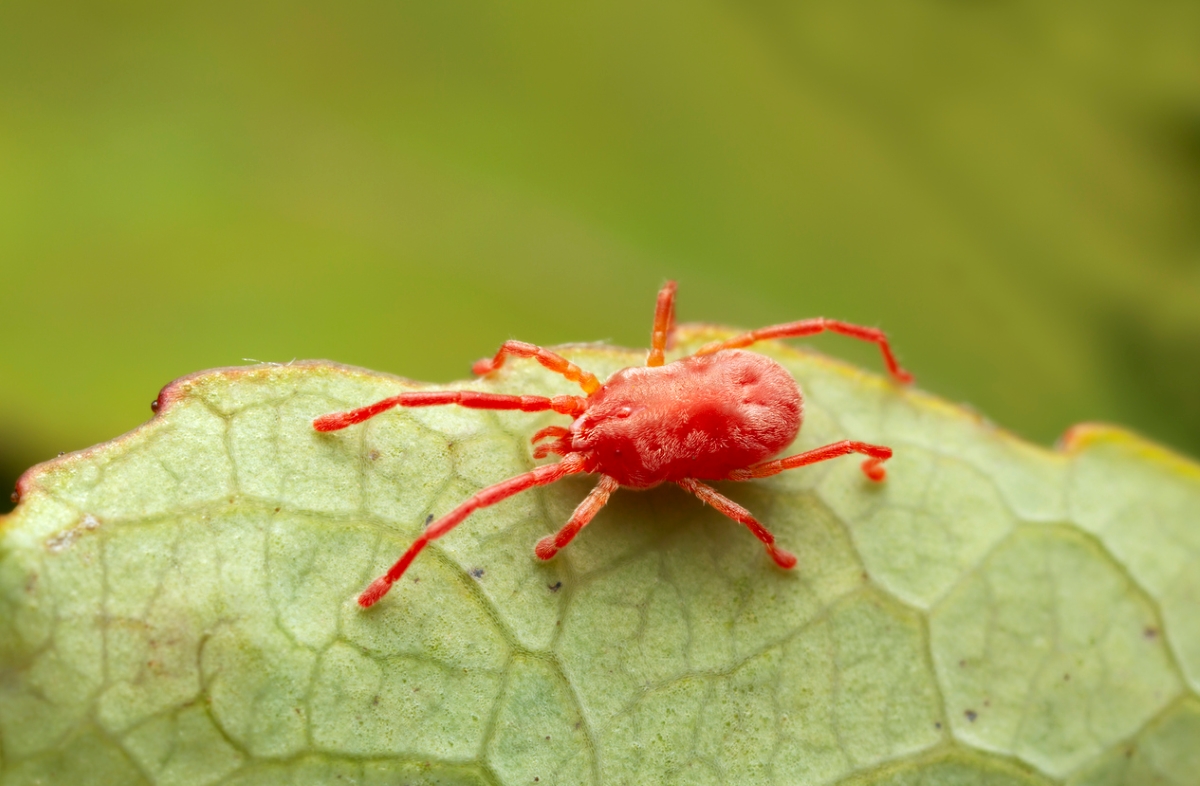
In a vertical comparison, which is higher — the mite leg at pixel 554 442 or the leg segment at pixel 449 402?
the leg segment at pixel 449 402

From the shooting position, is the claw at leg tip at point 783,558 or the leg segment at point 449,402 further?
the claw at leg tip at point 783,558

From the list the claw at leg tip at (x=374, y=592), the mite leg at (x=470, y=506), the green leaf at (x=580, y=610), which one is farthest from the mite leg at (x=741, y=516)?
the claw at leg tip at (x=374, y=592)

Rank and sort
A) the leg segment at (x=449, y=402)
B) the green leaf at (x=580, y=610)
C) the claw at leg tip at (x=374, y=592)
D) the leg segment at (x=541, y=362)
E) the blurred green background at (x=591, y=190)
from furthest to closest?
the blurred green background at (x=591, y=190) < the leg segment at (x=541, y=362) < the leg segment at (x=449, y=402) < the claw at leg tip at (x=374, y=592) < the green leaf at (x=580, y=610)

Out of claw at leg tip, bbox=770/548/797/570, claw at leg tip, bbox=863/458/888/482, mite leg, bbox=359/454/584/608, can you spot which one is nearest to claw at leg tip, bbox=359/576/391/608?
mite leg, bbox=359/454/584/608

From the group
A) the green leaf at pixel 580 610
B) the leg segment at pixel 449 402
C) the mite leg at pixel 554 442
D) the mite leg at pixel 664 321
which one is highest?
the mite leg at pixel 664 321

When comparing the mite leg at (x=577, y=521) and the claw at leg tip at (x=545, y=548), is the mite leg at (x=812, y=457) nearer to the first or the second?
the mite leg at (x=577, y=521)

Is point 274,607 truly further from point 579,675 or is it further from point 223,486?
point 579,675

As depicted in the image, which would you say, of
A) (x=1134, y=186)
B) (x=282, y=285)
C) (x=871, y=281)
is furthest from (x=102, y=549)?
(x=1134, y=186)
